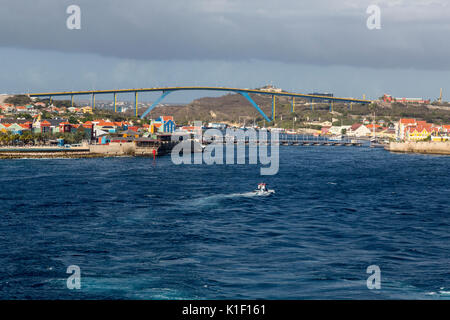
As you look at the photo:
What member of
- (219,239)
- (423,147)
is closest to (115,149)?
(423,147)

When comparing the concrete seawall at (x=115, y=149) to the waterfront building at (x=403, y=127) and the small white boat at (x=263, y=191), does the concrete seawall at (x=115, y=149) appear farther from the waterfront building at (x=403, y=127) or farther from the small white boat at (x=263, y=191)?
the waterfront building at (x=403, y=127)

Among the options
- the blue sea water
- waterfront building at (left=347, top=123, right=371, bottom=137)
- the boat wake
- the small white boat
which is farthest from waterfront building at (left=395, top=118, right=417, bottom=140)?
the boat wake

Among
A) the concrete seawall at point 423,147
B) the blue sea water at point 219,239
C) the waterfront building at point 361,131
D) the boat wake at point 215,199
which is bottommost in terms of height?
the blue sea water at point 219,239

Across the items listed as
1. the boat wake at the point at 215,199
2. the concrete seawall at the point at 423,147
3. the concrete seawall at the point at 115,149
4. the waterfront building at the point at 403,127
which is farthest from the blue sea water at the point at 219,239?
the waterfront building at the point at 403,127

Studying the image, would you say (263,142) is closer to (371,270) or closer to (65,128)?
(65,128)

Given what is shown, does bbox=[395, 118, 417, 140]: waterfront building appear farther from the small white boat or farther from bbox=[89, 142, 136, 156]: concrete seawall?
the small white boat

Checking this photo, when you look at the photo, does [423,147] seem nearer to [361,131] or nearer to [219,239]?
[361,131]

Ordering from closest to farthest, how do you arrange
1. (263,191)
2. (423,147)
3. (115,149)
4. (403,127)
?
(263,191), (115,149), (423,147), (403,127)
